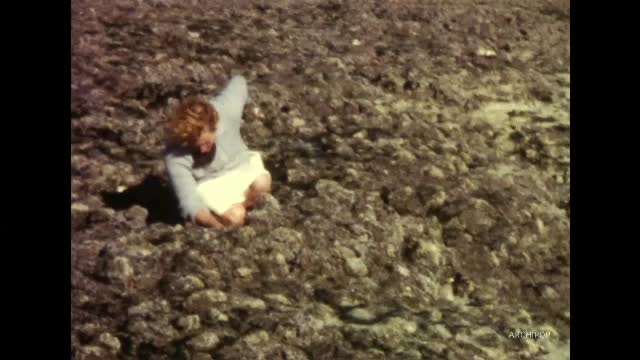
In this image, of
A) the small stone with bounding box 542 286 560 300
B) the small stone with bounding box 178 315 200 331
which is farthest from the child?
the small stone with bounding box 542 286 560 300

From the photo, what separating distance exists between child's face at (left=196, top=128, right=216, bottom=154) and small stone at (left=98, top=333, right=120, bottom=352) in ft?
2.28

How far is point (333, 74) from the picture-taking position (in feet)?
12.3

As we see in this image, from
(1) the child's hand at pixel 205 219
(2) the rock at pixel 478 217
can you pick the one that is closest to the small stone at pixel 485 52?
(2) the rock at pixel 478 217

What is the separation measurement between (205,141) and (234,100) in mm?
391

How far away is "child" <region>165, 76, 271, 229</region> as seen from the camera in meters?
2.80

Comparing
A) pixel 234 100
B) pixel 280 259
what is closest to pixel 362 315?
pixel 280 259

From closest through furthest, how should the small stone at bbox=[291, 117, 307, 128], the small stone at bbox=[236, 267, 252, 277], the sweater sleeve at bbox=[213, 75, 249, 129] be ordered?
the small stone at bbox=[236, 267, 252, 277] → the sweater sleeve at bbox=[213, 75, 249, 129] → the small stone at bbox=[291, 117, 307, 128]

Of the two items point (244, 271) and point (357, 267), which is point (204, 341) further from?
point (357, 267)

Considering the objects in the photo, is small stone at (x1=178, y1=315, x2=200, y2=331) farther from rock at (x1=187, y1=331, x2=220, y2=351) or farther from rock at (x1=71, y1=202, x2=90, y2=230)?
rock at (x1=71, y1=202, x2=90, y2=230)

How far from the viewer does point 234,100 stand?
3152 mm
